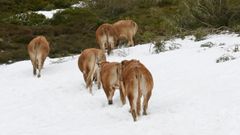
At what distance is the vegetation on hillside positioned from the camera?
1936 cm

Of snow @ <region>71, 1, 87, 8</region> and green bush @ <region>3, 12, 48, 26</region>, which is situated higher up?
green bush @ <region>3, 12, 48, 26</region>

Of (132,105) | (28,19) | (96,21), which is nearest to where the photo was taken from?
(132,105)

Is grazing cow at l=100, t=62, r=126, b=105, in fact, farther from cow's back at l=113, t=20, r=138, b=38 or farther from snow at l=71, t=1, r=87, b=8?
snow at l=71, t=1, r=87, b=8

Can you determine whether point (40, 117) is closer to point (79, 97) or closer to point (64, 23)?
point (79, 97)

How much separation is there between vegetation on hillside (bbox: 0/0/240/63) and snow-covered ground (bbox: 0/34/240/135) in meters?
3.37

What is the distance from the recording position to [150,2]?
38.7 metres

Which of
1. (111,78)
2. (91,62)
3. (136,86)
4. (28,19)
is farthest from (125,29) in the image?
(136,86)

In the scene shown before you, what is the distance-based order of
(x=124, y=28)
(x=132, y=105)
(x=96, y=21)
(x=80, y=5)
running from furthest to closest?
(x=80, y=5)
(x=96, y=21)
(x=124, y=28)
(x=132, y=105)

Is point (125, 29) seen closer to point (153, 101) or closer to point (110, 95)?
point (110, 95)

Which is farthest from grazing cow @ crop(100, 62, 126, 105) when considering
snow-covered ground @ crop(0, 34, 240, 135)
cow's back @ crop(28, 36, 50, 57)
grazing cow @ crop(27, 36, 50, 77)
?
cow's back @ crop(28, 36, 50, 57)

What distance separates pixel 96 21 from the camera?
97.5ft

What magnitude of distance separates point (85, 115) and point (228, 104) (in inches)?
121

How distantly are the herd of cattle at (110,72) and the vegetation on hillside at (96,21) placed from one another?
3.77 meters

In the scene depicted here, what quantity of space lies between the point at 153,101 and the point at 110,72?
44.4 inches
